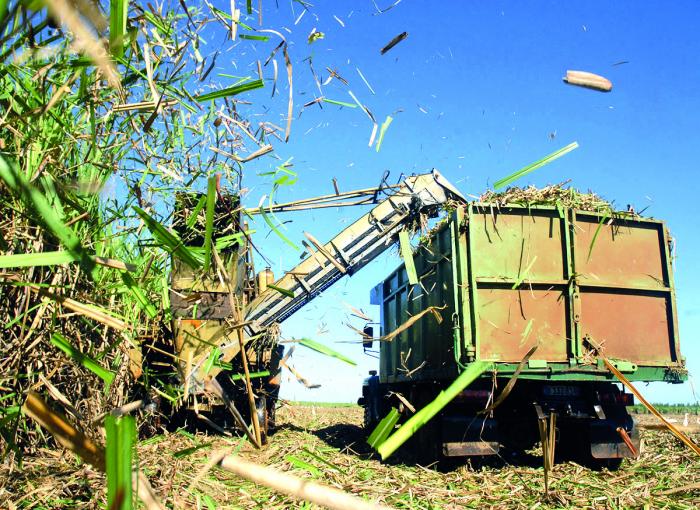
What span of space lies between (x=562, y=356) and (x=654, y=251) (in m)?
1.99

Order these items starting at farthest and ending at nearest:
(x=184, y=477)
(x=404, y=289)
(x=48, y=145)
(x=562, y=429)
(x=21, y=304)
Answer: (x=404, y=289)
(x=562, y=429)
(x=184, y=477)
(x=21, y=304)
(x=48, y=145)

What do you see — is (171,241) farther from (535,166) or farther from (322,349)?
(535,166)

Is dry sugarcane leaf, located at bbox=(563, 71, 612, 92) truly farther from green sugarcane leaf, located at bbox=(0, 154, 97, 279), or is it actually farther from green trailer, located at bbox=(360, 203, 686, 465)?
green trailer, located at bbox=(360, 203, 686, 465)

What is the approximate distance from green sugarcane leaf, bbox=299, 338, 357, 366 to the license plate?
501cm

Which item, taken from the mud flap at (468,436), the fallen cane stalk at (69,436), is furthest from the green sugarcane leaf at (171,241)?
the mud flap at (468,436)

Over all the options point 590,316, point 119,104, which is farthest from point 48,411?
point 590,316

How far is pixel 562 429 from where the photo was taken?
795cm

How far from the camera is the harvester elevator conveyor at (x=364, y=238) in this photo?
342 inches

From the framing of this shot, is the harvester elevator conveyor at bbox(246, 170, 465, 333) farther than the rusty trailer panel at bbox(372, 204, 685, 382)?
Yes

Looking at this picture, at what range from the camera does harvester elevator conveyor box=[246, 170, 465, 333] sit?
8.68 meters

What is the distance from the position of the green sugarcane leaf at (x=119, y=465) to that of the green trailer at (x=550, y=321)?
5.57m

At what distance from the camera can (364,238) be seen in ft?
28.9

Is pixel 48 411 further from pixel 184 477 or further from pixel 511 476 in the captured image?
pixel 511 476

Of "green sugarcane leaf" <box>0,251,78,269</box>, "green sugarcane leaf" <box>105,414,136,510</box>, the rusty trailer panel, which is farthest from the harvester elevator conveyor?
"green sugarcane leaf" <box>105,414,136,510</box>
